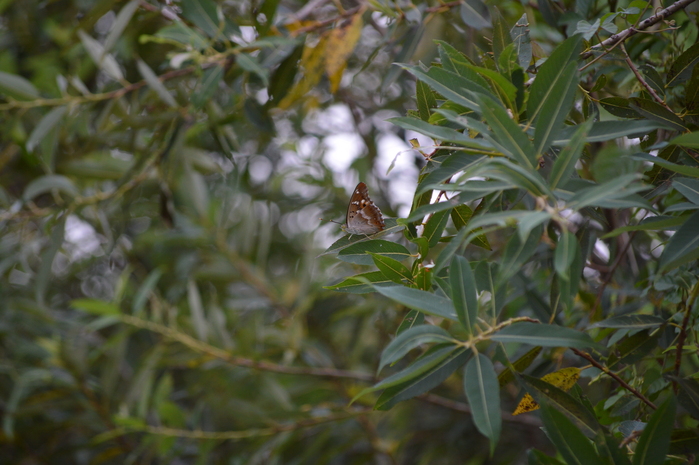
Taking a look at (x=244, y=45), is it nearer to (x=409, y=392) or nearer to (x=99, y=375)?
(x=409, y=392)

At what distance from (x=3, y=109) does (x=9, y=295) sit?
2.96ft

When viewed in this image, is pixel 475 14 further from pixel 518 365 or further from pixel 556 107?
pixel 518 365

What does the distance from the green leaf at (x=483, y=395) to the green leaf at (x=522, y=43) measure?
387mm

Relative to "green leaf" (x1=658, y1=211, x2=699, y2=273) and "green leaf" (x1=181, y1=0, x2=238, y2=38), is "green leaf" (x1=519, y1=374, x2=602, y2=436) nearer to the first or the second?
"green leaf" (x1=658, y1=211, x2=699, y2=273)

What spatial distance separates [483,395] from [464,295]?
0.10 meters

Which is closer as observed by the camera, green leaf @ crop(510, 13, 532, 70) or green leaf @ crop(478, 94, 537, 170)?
green leaf @ crop(478, 94, 537, 170)

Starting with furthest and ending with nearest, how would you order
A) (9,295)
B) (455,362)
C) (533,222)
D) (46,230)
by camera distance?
(9,295) < (46,230) < (455,362) < (533,222)

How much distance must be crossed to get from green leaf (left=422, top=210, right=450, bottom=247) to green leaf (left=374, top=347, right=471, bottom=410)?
14 cm

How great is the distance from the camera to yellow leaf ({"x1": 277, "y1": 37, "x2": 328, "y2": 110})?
3.84 feet

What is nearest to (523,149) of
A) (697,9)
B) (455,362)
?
(455,362)

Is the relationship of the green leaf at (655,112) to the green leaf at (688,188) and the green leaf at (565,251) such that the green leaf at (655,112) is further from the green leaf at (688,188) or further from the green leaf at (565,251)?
the green leaf at (565,251)

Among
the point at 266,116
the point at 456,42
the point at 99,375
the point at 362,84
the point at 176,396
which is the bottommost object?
the point at 99,375

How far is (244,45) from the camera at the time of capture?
111 cm

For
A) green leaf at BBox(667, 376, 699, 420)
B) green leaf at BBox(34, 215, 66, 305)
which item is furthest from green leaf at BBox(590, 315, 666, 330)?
green leaf at BBox(34, 215, 66, 305)
